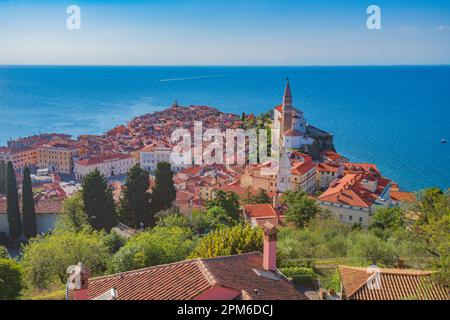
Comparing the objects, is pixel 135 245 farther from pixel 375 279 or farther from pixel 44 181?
pixel 44 181

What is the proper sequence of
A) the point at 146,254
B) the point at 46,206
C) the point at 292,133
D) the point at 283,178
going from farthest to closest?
the point at 292,133, the point at 283,178, the point at 46,206, the point at 146,254

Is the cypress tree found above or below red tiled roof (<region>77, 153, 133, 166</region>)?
above

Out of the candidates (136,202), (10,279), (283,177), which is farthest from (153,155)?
(10,279)

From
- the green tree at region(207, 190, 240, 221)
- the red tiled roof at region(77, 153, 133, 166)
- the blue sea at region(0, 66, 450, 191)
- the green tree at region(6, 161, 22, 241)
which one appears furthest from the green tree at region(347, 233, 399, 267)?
the red tiled roof at region(77, 153, 133, 166)

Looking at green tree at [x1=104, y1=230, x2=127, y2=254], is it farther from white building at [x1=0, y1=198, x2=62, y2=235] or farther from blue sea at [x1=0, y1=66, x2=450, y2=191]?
blue sea at [x1=0, y1=66, x2=450, y2=191]

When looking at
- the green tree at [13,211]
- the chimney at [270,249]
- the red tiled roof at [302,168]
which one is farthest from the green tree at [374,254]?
the red tiled roof at [302,168]

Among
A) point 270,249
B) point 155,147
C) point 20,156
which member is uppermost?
point 270,249

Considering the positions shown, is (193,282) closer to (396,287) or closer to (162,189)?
(396,287)
